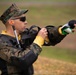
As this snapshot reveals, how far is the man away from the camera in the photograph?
554cm

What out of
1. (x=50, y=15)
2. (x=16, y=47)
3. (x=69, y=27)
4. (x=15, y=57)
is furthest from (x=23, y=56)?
(x=50, y=15)

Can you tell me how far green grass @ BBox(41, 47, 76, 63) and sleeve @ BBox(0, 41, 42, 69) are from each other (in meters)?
10.5

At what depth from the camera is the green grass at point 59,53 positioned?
1644cm

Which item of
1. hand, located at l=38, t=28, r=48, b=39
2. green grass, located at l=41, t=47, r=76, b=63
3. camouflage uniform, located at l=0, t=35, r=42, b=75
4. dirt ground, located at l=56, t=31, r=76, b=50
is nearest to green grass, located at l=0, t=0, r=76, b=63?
dirt ground, located at l=56, t=31, r=76, b=50

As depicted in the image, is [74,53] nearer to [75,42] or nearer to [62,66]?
[75,42]

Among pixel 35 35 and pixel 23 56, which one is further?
pixel 35 35

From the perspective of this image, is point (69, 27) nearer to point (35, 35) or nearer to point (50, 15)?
point (35, 35)

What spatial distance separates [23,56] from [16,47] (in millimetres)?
273

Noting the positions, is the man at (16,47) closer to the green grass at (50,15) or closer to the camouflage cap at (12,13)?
the camouflage cap at (12,13)

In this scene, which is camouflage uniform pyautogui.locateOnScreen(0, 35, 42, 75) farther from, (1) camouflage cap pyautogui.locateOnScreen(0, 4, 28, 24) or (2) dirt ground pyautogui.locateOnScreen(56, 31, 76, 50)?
(2) dirt ground pyautogui.locateOnScreen(56, 31, 76, 50)

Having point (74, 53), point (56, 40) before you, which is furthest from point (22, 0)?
point (56, 40)

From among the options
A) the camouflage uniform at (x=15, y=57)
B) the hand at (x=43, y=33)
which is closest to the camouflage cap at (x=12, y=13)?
the camouflage uniform at (x=15, y=57)

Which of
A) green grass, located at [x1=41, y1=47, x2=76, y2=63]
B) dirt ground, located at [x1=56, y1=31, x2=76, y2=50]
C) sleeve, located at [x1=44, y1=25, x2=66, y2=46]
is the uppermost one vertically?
sleeve, located at [x1=44, y1=25, x2=66, y2=46]

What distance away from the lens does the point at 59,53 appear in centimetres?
1748
